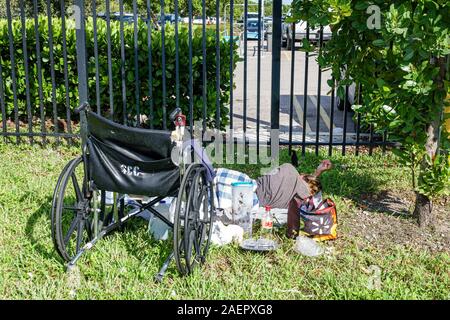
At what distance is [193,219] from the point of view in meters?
3.38

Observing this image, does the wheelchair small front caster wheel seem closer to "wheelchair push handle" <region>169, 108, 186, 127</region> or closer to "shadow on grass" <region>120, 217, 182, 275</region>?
"shadow on grass" <region>120, 217, 182, 275</region>

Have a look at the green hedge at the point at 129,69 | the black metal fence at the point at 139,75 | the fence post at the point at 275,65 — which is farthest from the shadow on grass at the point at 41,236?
the fence post at the point at 275,65

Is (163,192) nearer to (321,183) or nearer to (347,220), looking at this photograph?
(347,220)

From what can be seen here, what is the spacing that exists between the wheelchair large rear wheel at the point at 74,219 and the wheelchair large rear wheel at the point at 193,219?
0.62 metres

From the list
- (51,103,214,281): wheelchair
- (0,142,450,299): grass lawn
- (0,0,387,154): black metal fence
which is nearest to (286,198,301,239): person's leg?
(0,142,450,299): grass lawn

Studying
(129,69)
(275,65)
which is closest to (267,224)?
(275,65)

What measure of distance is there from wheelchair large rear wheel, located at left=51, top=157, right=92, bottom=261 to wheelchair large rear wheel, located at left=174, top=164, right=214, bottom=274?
618mm

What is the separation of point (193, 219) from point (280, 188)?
1.28 meters

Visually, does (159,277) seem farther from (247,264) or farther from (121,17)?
(121,17)

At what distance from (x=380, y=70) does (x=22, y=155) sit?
3815 millimetres

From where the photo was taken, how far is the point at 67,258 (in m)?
3.42

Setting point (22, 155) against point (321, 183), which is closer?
point (321, 183)
